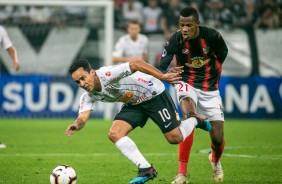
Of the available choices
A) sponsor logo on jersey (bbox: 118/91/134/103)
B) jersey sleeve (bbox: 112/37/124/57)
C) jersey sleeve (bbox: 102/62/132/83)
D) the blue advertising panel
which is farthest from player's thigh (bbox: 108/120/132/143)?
the blue advertising panel

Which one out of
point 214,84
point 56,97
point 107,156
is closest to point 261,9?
point 56,97

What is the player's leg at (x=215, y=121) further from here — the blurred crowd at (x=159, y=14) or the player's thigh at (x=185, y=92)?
the blurred crowd at (x=159, y=14)

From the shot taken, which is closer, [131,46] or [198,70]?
[198,70]

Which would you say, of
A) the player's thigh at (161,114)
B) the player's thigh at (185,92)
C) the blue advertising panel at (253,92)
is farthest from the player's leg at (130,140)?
the blue advertising panel at (253,92)

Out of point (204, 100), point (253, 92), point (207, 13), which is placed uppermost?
point (207, 13)

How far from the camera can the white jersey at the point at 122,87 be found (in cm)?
824

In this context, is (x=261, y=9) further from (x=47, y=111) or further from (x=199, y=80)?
(x=199, y=80)

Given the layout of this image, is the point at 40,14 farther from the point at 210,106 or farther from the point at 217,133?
the point at 217,133

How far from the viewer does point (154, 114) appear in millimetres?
8672

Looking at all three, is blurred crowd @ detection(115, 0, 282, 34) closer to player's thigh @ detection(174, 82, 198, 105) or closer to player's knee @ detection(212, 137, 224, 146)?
player's thigh @ detection(174, 82, 198, 105)

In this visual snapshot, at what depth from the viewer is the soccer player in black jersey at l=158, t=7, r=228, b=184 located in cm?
905

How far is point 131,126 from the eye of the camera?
28.1 feet

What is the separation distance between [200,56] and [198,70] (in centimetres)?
21

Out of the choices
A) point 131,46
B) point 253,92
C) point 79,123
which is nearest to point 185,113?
point 79,123
